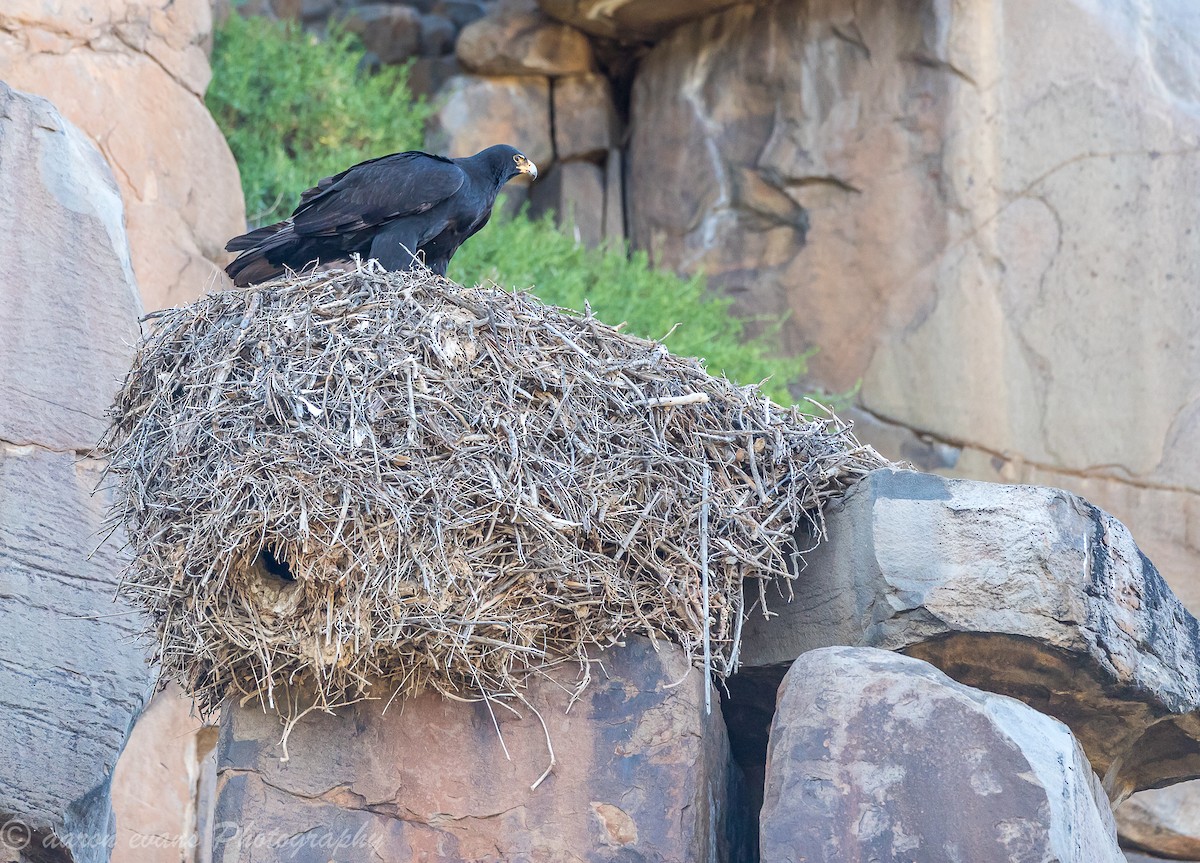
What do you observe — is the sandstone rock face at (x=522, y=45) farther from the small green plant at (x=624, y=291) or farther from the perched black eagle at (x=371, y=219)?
the perched black eagle at (x=371, y=219)

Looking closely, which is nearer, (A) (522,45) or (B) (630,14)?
(B) (630,14)

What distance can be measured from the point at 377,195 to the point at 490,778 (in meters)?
2.40

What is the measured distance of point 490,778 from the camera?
4.38 metres

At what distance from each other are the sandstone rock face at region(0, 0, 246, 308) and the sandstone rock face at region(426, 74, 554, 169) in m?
2.18

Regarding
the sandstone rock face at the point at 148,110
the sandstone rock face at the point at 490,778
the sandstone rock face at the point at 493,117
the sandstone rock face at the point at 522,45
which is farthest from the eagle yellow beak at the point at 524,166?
the sandstone rock face at the point at 522,45

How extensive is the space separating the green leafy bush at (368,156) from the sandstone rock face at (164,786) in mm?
2998

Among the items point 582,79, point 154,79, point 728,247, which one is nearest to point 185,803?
point 154,79

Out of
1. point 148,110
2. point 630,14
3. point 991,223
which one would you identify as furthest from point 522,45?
point 991,223

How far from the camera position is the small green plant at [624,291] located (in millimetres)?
8234

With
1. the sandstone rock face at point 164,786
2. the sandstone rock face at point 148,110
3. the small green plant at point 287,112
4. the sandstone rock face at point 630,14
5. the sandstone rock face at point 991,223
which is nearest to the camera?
the sandstone rock face at point 164,786

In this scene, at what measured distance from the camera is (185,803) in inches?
263

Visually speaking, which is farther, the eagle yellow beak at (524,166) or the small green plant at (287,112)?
the small green plant at (287,112)

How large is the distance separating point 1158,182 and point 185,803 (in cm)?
647

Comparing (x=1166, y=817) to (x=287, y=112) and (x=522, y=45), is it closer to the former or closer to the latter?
(x=522, y=45)
